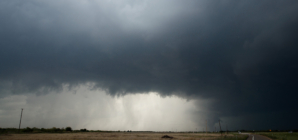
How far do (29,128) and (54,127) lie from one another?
775 inches

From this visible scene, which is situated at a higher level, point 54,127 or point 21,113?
point 21,113

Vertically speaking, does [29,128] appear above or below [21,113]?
below

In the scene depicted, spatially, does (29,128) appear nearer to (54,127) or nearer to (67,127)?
(54,127)

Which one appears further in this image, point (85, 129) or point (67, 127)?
point (85, 129)

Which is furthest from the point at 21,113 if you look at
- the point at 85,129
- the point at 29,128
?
the point at 85,129

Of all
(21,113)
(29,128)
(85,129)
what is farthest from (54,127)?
(85,129)

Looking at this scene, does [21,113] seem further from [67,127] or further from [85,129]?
[85,129]

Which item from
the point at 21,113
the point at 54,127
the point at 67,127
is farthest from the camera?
the point at 67,127

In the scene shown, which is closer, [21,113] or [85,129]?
[21,113]

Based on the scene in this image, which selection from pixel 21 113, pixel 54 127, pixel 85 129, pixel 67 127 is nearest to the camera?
pixel 21 113

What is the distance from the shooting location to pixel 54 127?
132125 mm

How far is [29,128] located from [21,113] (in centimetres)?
1227

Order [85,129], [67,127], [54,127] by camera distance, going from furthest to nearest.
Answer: [85,129] → [67,127] → [54,127]

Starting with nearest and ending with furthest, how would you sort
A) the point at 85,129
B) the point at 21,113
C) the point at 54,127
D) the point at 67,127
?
1. the point at 21,113
2. the point at 54,127
3. the point at 67,127
4. the point at 85,129
